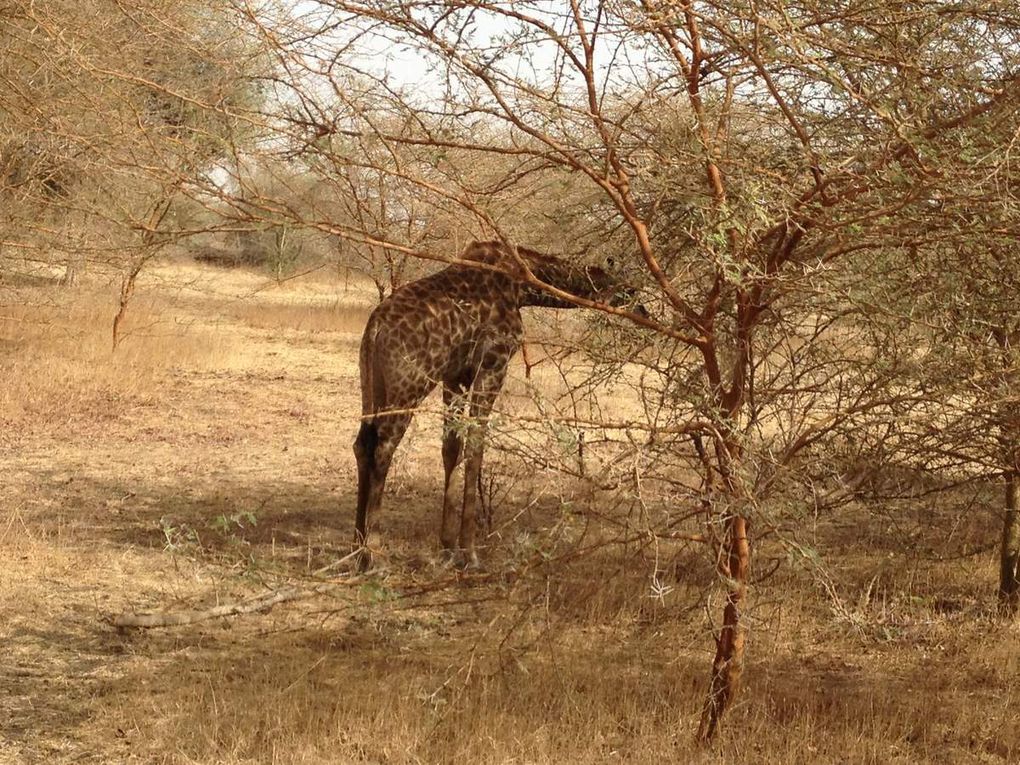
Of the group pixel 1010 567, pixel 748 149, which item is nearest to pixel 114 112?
pixel 748 149

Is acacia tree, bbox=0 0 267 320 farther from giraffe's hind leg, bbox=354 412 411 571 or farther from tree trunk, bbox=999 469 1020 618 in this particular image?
tree trunk, bbox=999 469 1020 618

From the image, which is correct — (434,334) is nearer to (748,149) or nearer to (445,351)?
(445,351)

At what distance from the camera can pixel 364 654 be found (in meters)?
5.73

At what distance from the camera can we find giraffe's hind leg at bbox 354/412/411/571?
696cm

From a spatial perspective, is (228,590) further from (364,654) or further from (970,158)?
(970,158)

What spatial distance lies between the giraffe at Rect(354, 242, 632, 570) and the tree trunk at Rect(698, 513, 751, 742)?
96.3 inches

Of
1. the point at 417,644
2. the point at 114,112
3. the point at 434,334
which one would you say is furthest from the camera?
the point at 434,334

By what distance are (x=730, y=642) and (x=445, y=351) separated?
317 cm

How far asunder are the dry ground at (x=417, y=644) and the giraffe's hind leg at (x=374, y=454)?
0.38m

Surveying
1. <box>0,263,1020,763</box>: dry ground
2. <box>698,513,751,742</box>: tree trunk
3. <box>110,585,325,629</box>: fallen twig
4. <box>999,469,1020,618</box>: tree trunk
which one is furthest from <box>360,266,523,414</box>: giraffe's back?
<box>999,469,1020,618</box>: tree trunk

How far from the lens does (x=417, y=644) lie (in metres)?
5.91

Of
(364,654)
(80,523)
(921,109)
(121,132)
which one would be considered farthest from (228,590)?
(921,109)

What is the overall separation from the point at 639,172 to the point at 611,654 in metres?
2.68

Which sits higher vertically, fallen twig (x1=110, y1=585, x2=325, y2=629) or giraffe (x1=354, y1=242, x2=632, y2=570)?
giraffe (x1=354, y1=242, x2=632, y2=570)
